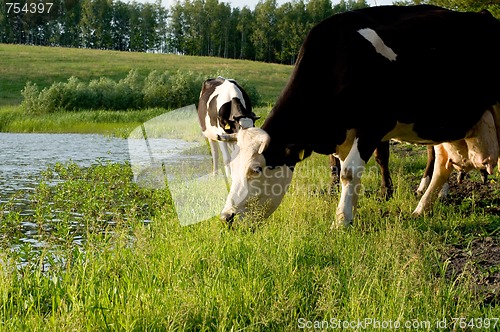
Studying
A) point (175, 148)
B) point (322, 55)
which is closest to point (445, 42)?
point (322, 55)

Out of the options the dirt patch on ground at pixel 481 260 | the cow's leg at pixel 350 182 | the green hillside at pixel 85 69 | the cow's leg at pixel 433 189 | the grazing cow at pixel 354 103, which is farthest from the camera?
the green hillside at pixel 85 69

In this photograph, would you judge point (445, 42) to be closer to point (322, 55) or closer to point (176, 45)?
point (322, 55)

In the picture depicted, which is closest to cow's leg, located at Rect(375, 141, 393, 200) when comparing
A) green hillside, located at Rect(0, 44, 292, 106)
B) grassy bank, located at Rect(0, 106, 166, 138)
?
grassy bank, located at Rect(0, 106, 166, 138)

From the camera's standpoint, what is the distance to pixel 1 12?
306ft

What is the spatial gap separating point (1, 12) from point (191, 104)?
64.7 m

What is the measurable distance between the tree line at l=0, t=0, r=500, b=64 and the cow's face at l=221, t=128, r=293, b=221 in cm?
9099

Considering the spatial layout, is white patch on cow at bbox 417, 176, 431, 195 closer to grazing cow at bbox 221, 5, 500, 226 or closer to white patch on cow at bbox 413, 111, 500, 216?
white patch on cow at bbox 413, 111, 500, 216

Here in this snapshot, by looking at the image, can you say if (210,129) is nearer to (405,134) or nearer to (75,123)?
(405,134)

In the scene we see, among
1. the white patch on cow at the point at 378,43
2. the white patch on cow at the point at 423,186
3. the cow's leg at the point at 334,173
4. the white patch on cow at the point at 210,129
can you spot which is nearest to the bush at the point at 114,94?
the white patch on cow at the point at 210,129

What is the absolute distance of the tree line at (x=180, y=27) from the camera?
323ft

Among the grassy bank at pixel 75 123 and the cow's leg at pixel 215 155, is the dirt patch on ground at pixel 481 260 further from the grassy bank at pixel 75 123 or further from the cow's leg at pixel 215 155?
the grassy bank at pixel 75 123

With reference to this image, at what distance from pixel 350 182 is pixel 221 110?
18.5 ft

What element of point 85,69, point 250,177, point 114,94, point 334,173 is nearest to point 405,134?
point 250,177

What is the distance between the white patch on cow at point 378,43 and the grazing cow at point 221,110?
14.2 feet
